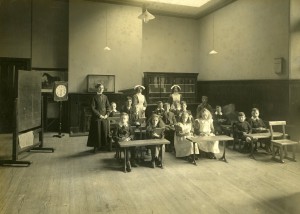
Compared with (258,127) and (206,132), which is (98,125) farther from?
(258,127)

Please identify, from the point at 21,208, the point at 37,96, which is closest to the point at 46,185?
the point at 21,208

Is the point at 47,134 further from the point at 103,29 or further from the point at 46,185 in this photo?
the point at 46,185

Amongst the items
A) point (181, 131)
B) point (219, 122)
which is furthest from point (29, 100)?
point (219, 122)

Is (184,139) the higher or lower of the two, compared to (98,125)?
lower

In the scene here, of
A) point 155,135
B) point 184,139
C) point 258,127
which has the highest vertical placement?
point 258,127

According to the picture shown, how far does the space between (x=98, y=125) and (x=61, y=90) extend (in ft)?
8.22

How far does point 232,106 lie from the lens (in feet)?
29.0

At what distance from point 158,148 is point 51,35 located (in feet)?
21.0

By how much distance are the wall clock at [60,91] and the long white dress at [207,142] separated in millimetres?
4367

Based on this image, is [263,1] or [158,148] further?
[263,1]

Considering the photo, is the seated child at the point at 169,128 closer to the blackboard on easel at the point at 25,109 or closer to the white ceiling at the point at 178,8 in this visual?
the blackboard on easel at the point at 25,109

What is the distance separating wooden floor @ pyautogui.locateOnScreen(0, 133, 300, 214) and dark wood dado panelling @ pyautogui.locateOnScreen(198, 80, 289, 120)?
2056 millimetres

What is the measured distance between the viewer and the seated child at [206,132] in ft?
20.1

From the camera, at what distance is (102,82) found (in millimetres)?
9805
